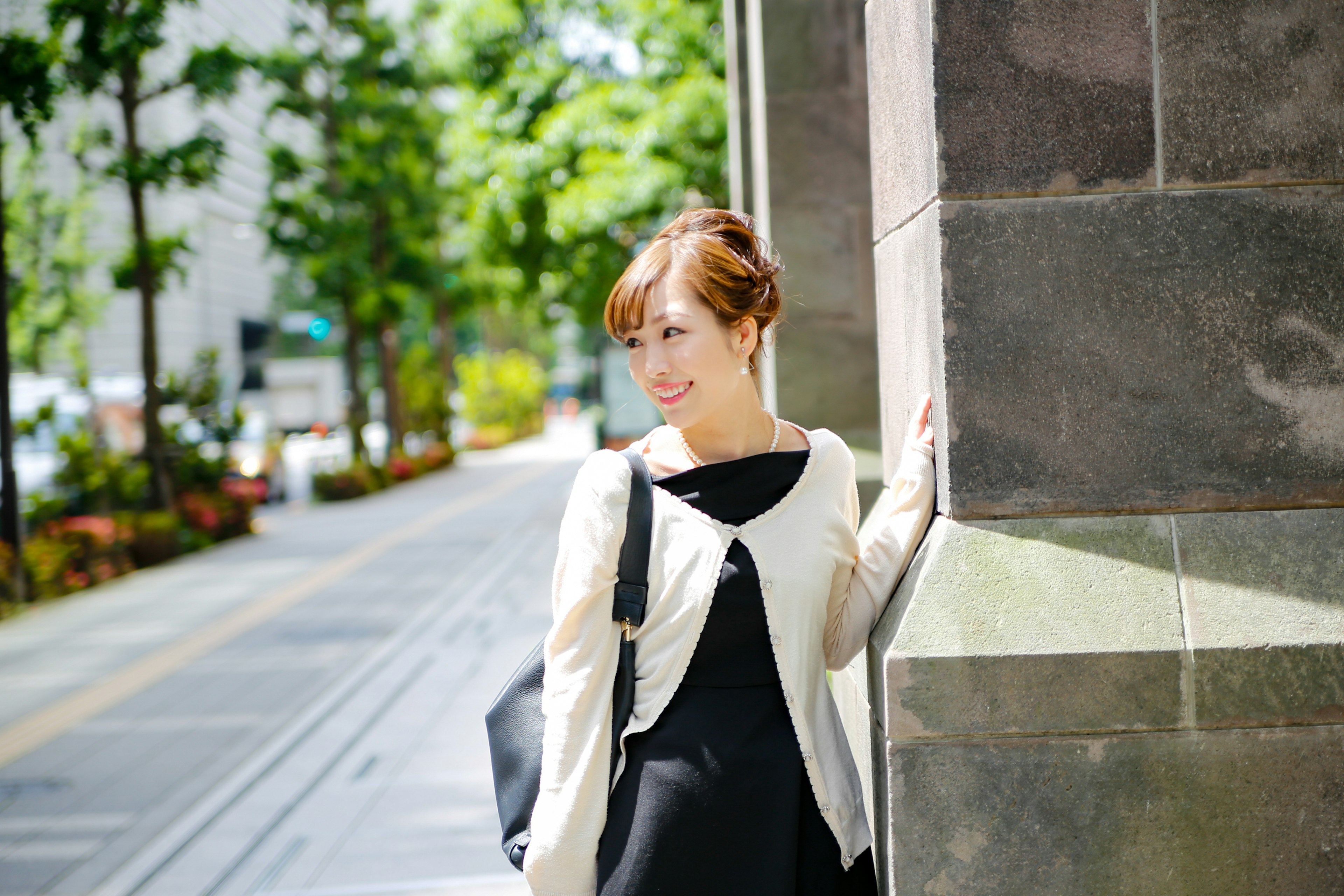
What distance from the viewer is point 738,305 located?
6.68ft

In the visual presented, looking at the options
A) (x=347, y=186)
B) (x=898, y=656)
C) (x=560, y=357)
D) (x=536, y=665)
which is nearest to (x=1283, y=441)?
(x=898, y=656)

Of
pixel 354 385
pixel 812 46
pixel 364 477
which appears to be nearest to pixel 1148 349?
pixel 812 46

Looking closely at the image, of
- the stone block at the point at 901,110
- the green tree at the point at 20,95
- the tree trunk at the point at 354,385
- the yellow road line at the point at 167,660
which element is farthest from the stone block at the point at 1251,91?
the tree trunk at the point at 354,385

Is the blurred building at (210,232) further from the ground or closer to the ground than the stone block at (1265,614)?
further from the ground

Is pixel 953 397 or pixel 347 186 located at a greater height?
pixel 347 186

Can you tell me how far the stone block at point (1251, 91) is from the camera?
81.4 inches

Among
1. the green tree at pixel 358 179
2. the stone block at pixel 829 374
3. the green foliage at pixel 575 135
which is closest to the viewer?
the stone block at pixel 829 374

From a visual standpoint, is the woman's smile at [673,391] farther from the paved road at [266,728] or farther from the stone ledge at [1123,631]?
the paved road at [266,728]

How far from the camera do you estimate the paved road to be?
455cm

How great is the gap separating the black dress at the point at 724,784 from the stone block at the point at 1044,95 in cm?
75

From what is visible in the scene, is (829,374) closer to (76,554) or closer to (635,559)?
(635,559)

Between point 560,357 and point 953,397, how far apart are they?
89.8 m

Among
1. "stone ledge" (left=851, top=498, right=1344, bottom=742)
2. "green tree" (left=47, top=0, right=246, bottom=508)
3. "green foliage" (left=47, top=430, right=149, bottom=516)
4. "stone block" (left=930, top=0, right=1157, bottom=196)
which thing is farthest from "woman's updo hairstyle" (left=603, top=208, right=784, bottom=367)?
"green foliage" (left=47, top=430, right=149, bottom=516)

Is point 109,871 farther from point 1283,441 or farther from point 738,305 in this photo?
point 1283,441
